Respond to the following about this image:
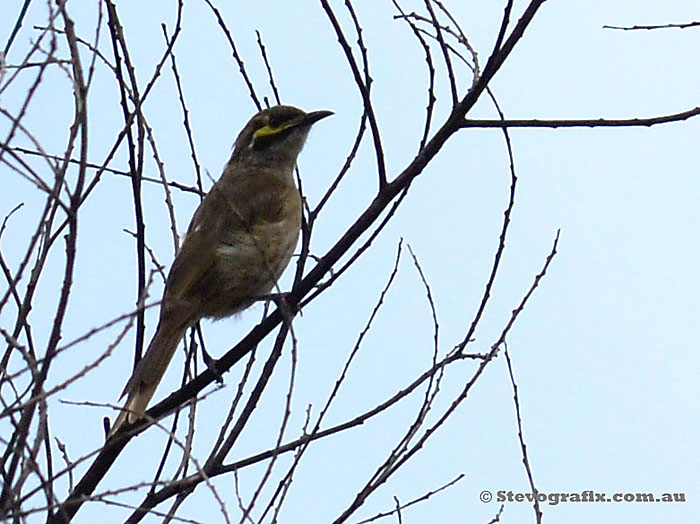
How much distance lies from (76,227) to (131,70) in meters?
1.38

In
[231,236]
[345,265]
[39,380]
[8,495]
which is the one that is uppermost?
[231,236]

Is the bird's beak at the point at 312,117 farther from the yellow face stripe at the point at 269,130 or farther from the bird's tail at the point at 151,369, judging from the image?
the bird's tail at the point at 151,369

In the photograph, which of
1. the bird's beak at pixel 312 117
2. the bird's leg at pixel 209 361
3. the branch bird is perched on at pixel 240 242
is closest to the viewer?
the bird's leg at pixel 209 361

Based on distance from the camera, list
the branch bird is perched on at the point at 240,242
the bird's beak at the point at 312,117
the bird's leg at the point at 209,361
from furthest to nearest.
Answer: the bird's beak at the point at 312,117 → the branch bird is perched on at the point at 240,242 → the bird's leg at the point at 209,361

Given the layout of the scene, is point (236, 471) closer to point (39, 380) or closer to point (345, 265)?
point (345, 265)

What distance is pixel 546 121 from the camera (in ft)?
12.4

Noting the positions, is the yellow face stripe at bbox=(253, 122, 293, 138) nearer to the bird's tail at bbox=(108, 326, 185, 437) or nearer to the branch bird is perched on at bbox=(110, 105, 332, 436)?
the branch bird is perched on at bbox=(110, 105, 332, 436)

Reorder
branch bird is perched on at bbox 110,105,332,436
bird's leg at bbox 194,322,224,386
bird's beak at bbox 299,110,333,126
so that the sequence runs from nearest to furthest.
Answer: bird's leg at bbox 194,322,224,386 → branch bird is perched on at bbox 110,105,332,436 → bird's beak at bbox 299,110,333,126

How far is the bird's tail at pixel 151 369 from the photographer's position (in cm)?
495

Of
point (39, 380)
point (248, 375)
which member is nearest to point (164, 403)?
point (248, 375)

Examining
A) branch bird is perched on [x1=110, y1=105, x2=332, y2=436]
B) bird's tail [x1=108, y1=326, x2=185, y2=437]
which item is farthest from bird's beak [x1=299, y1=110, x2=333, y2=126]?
bird's tail [x1=108, y1=326, x2=185, y2=437]

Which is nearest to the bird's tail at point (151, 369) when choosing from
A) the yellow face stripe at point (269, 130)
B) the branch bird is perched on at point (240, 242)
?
the branch bird is perched on at point (240, 242)

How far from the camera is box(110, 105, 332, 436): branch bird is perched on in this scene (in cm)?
565

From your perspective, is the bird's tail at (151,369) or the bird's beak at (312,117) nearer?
the bird's tail at (151,369)
